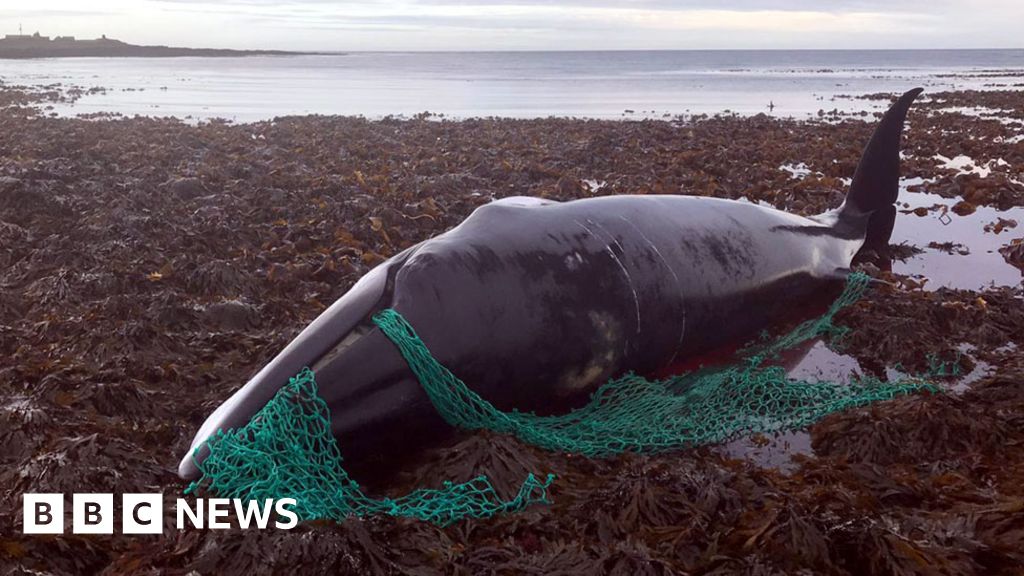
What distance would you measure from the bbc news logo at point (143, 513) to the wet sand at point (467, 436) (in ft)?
0.28

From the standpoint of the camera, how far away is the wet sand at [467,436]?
3715 mm

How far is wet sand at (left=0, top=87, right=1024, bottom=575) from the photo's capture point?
146 inches

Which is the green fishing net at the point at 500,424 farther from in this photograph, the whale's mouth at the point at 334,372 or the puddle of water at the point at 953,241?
the puddle of water at the point at 953,241

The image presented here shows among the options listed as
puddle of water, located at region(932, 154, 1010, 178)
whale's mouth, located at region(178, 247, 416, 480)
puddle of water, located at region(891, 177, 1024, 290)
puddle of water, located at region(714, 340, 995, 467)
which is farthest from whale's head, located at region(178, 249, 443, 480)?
puddle of water, located at region(932, 154, 1010, 178)

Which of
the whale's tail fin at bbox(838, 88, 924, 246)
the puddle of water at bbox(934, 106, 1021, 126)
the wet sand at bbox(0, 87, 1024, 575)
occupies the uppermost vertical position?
the puddle of water at bbox(934, 106, 1021, 126)

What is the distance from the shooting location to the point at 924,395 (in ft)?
17.9

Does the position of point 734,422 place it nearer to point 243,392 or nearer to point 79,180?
point 243,392

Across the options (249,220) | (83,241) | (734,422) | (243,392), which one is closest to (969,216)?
(734,422)

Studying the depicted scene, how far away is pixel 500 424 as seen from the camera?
473cm

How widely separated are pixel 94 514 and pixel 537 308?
2733mm

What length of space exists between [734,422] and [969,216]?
928 cm

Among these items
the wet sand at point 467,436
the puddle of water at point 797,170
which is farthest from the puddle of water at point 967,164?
the puddle of water at point 797,170

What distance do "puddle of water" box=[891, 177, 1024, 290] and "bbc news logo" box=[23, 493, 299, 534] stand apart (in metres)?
7.62

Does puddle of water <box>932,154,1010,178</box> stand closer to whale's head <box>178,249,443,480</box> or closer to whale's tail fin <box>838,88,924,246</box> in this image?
whale's tail fin <box>838,88,924,246</box>
